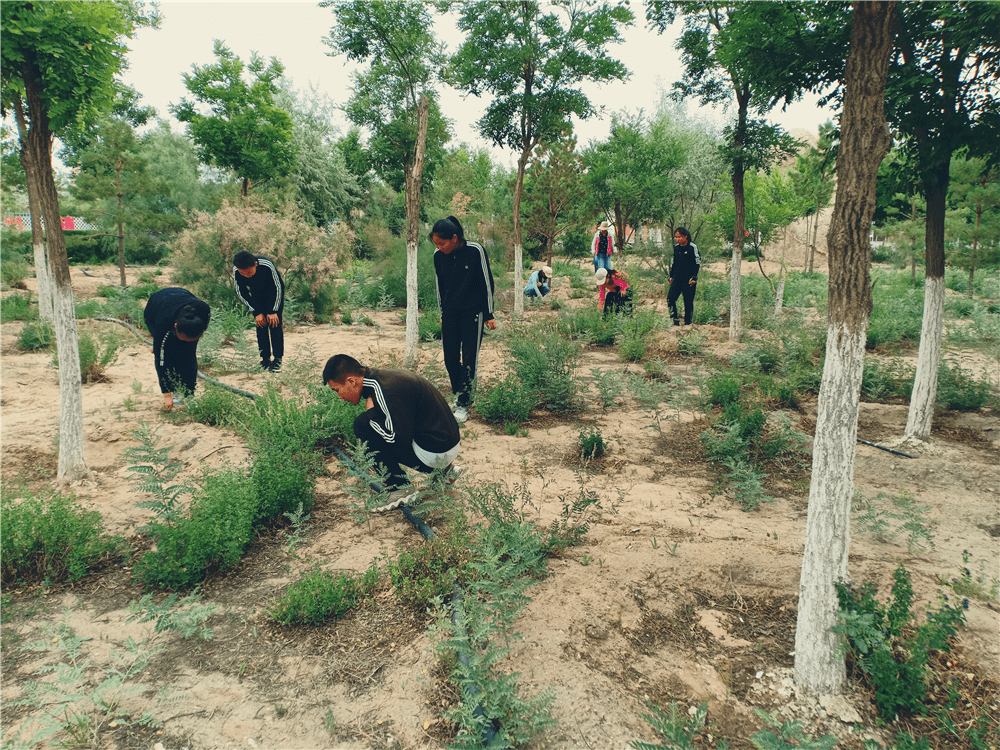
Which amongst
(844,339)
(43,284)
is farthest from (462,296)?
(43,284)

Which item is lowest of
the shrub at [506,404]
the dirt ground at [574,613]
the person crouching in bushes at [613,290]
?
the dirt ground at [574,613]

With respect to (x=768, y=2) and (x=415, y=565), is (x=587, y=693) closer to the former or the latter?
(x=415, y=565)

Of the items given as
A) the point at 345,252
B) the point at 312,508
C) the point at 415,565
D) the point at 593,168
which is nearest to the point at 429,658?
the point at 415,565

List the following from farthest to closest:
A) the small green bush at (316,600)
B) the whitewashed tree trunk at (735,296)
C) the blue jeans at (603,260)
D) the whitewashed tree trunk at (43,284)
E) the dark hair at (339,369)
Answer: the blue jeans at (603,260)
the whitewashed tree trunk at (735,296)
the whitewashed tree trunk at (43,284)
the dark hair at (339,369)
the small green bush at (316,600)

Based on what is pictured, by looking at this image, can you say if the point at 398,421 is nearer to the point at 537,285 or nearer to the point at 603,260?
the point at 603,260

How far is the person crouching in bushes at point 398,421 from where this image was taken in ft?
13.2

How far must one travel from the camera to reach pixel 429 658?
286cm

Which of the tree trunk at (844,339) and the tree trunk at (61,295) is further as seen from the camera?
the tree trunk at (61,295)

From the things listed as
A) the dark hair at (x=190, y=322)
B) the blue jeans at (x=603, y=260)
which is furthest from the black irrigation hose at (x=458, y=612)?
the blue jeans at (x=603, y=260)

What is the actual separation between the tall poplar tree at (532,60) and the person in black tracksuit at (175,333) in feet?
23.9

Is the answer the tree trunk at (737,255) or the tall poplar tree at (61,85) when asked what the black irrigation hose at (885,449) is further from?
the tall poplar tree at (61,85)

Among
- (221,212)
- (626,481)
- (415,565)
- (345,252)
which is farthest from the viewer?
(345,252)

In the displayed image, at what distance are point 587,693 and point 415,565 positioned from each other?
134 centimetres

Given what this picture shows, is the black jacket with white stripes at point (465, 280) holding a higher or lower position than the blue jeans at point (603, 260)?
lower
